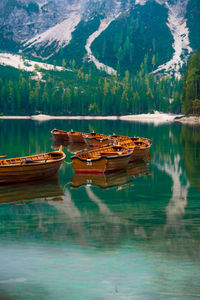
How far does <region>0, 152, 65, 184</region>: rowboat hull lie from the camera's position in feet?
114

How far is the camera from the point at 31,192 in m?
33.2

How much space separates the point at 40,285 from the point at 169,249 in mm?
6693

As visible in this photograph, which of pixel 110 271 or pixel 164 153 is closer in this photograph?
pixel 110 271

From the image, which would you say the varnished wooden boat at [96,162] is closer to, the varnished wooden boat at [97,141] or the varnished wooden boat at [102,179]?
the varnished wooden boat at [102,179]

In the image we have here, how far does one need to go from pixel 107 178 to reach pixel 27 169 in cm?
838

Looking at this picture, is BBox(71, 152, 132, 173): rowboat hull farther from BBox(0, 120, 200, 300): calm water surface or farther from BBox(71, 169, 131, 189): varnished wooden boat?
BBox(0, 120, 200, 300): calm water surface

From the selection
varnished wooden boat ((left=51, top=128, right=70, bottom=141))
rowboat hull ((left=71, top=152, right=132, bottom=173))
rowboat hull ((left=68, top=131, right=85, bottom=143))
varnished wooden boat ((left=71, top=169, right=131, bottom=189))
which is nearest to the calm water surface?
varnished wooden boat ((left=71, top=169, right=131, bottom=189))

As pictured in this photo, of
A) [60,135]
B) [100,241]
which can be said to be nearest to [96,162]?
[100,241]

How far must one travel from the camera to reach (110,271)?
55.2 feet

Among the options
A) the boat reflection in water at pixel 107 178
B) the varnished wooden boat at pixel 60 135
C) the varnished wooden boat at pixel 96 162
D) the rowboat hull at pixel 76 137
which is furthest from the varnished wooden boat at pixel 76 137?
the varnished wooden boat at pixel 96 162

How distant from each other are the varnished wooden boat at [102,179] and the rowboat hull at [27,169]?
8.34ft

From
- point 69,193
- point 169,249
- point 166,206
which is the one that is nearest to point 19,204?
point 69,193

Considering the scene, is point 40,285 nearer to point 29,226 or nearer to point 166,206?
point 29,226

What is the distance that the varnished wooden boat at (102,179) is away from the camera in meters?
37.0
